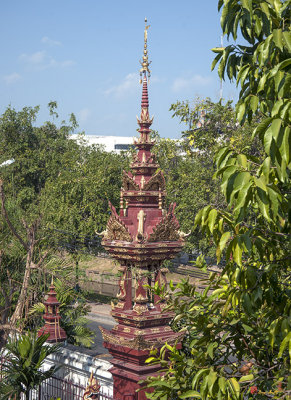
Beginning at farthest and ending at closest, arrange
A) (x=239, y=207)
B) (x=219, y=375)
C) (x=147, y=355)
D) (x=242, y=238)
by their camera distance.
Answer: (x=147, y=355)
(x=219, y=375)
(x=242, y=238)
(x=239, y=207)

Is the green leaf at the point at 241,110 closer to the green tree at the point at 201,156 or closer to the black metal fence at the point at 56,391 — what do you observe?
the black metal fence at the point at 56,391

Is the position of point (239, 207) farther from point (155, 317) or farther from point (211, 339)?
point (155, 317)

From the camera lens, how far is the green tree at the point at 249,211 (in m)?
3.89

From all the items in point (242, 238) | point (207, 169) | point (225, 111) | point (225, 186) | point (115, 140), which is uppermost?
point (115, 140)

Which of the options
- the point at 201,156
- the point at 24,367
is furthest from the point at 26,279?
the point at 201,156

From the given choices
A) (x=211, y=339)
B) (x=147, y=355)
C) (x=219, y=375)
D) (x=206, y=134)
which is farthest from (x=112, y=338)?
(x=206, y=134)

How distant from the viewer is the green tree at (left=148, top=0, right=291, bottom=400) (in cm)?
389

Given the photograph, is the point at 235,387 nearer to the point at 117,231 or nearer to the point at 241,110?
the point at 241,110

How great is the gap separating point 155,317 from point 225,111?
1481cm

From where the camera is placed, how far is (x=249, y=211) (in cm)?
512

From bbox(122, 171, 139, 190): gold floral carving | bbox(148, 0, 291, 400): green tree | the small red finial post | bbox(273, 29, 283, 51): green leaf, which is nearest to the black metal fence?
the small red finial post

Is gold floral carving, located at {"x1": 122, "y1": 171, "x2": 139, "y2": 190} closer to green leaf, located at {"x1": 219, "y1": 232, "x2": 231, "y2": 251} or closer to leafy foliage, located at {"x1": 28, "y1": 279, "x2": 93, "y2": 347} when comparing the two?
leafy foliage, located at {"x1": 28, "y1": 279, "x2": 93, "y2": 347}

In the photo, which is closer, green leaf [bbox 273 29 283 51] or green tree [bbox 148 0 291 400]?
green tree [bbox 148 0 291 400]

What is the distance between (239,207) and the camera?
384 cm
